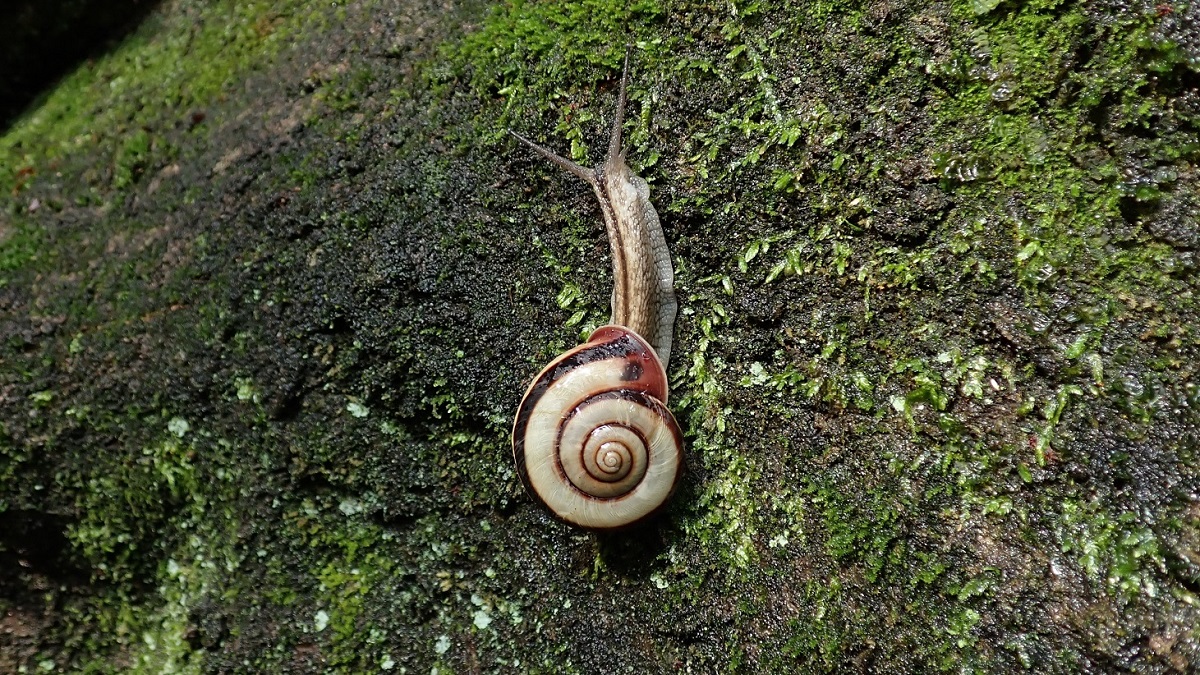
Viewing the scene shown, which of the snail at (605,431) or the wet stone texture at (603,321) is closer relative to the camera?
the wet stone texture at (603,321)

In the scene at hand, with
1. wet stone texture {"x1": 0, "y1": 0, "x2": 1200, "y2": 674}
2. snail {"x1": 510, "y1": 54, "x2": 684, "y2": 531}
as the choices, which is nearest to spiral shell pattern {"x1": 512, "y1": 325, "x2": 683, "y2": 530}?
snail {"x1": 510, "y1": 54, "x2": 684, "y2": 531}

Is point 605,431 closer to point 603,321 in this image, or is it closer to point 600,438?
point 600,438

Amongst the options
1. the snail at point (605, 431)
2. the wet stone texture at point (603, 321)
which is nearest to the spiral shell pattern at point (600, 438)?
the snail at point (605, 431)

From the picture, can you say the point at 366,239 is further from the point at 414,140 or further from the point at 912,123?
the point at 912,123

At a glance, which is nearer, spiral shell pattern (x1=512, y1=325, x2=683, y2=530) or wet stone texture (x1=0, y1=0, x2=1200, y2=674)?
wet stone texture (x1=0, y1=0, x2=1200, y2=674)

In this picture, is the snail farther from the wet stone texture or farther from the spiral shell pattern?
the wet stone texture

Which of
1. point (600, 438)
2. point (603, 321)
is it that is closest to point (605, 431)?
point (600, 438)

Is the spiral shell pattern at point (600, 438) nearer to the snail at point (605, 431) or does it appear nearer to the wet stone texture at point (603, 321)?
the snail at point (605, 431)
